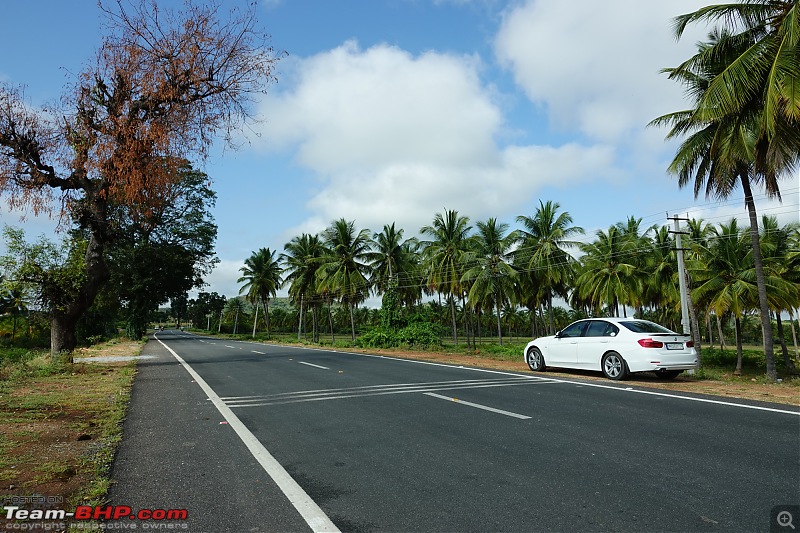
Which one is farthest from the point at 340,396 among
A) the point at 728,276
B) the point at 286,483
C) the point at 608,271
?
the point at 608,271

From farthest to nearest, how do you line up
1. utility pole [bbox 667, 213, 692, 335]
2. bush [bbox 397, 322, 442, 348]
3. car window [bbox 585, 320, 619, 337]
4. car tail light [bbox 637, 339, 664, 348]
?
bush [bbox 397, 322, 442, 348] → utility pole [bbox 667, 213, 692, 335] → car window [bbox 585, 320, 619, 337] → car tail light [bbox 637, 339, 664, 348]

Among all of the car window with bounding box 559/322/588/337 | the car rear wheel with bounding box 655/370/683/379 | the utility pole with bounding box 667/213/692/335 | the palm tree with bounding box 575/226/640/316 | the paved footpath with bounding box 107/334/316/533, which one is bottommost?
the paved footpath with bounding box 107/334/316/533

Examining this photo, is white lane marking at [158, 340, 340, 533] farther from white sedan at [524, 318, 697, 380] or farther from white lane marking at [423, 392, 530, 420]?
white sedan at [524, 318, 697, 380]

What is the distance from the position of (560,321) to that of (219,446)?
109 metres

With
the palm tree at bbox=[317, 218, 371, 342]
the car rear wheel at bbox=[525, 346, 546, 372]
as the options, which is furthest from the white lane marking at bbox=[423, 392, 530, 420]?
the palm tree at bbox=[317, 218, 371, 342]

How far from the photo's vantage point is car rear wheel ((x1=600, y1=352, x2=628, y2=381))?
11141 millimetres

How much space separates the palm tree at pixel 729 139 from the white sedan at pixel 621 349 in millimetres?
3859

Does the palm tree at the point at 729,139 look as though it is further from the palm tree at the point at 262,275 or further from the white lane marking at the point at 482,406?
the palm tree at the point at 262,275

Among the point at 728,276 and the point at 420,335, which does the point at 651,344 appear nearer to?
the point at 420,335

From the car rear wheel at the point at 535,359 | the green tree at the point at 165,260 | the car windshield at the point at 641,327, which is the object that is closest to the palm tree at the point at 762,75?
the car windshield at the point at 641,327

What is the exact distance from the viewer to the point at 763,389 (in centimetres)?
1005

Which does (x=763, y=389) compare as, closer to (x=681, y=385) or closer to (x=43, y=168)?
(x=681, y=385)

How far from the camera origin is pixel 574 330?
12.8 meters

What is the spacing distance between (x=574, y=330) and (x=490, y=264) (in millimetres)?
25327
